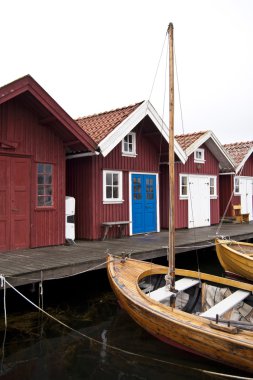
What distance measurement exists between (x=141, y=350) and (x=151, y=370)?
1.89 feet

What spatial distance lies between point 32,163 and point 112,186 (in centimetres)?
307

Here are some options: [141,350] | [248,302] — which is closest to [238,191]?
[248,302]

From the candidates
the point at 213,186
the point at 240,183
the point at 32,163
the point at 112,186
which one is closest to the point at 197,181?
the point at 213,186

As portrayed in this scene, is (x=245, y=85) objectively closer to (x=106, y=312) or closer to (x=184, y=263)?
(x=184, y=263)

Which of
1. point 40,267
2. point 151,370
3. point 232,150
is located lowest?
point 151,370

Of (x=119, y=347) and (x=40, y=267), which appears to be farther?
(x=40, y=267)

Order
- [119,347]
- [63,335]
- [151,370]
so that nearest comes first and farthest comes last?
[151,370]
[119,347]
[63,335]

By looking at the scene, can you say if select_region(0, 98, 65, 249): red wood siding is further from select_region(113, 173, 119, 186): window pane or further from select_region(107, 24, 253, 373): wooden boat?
select_region(107, 24, 253, 373): wooden boat

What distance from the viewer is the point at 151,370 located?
197 inches

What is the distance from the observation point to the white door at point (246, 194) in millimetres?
18375

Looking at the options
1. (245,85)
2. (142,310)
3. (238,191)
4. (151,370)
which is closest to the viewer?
(151,370)

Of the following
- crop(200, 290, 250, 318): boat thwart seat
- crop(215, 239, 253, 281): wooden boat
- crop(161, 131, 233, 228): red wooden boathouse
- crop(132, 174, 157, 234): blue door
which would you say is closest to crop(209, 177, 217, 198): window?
crop(161, 131, 233, 228): red wooden boathouse

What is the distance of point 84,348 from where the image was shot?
223 inches

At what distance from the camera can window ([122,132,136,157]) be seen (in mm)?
11930
